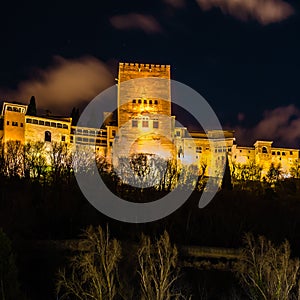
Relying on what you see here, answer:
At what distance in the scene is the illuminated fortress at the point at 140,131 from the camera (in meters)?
47.7

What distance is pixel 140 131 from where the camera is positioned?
51.6 metres

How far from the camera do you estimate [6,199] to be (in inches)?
1191

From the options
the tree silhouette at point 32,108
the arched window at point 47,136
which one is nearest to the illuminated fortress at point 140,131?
the arched window at point 47,136

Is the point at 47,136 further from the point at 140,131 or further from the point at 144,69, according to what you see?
the point at 144,69

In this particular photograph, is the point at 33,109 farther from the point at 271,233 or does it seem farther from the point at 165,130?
the point at 271,233

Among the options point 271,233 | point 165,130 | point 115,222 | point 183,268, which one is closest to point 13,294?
point 183,268

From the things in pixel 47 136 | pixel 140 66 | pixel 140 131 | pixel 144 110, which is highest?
pixel 140 66

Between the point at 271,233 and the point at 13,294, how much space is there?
18835 millimetres

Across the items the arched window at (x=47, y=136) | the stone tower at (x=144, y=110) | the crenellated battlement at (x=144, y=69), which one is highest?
the crenellated battlement at (x=144, y=69)

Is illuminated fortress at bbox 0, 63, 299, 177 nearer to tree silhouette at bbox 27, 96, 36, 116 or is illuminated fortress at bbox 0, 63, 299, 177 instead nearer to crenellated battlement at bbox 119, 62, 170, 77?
crenellated battlement at bbox 119, 62, 170, 77

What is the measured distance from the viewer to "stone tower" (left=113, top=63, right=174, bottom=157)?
50844 millimetres

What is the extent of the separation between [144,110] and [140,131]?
8.39ft

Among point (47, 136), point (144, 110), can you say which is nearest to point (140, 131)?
point (144, 110)

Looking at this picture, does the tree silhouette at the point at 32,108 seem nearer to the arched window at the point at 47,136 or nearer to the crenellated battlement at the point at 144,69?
the arched window at the point at 47,136
